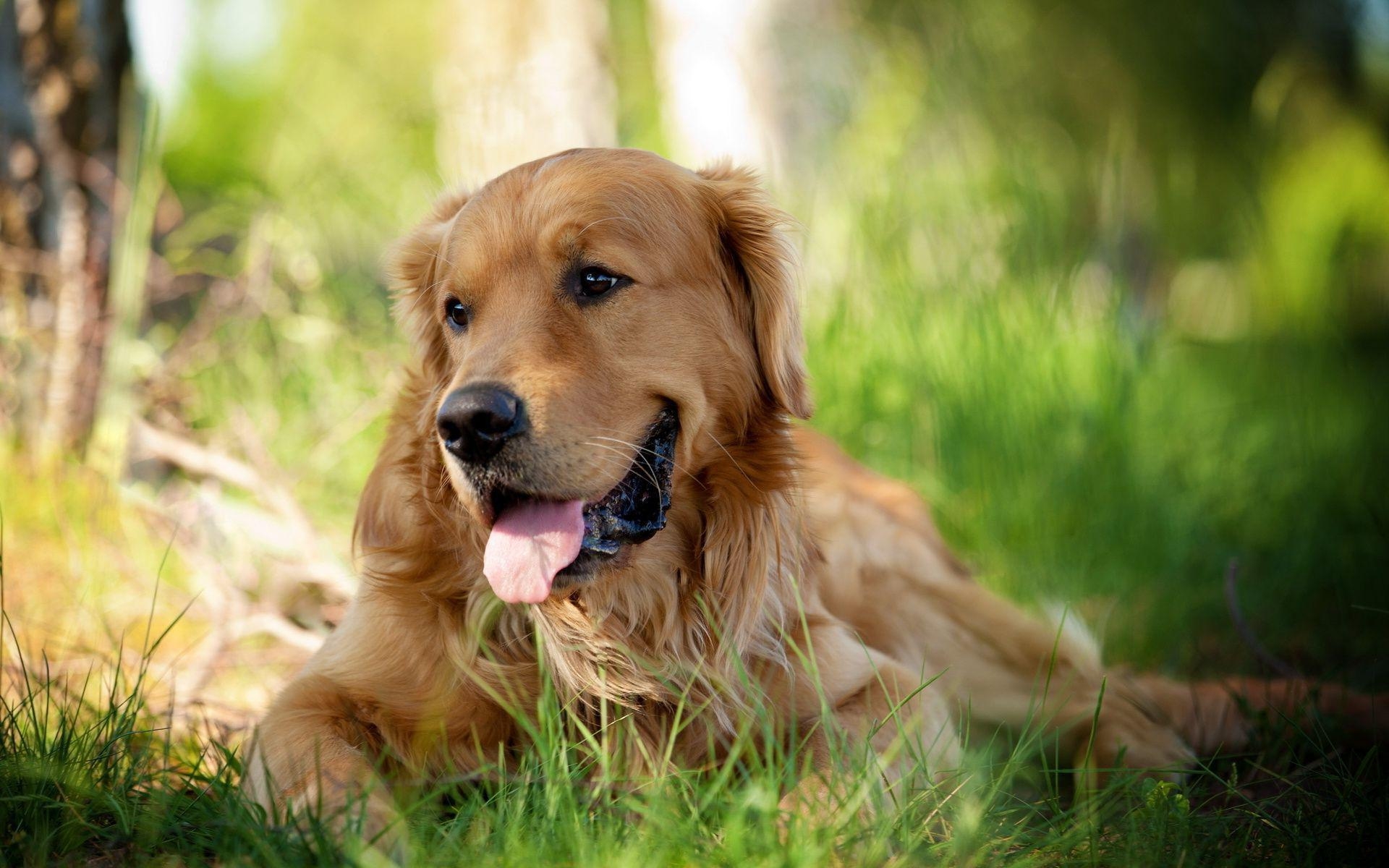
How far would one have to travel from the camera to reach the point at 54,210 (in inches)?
165

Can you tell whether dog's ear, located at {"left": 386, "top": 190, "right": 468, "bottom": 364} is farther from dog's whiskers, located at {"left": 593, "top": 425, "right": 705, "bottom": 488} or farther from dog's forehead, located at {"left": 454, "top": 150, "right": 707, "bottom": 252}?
dog's whiskers, located at {"left": 593, "top": 425, "right": 705, "bottom": 488}

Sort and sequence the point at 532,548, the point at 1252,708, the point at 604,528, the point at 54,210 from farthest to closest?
the point at 54,210 → the point at 1252,708 → the point at 604,528 → the point at 532,548

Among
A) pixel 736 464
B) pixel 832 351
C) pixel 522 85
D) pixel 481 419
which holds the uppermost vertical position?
pixel 522 85

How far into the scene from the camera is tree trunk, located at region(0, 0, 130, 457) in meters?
4.07

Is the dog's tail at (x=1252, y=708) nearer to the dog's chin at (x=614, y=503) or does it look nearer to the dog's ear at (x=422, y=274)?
the dog's chin at (x=614, y=503)

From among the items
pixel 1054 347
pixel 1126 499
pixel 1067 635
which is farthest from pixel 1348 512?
pixel 1067 635

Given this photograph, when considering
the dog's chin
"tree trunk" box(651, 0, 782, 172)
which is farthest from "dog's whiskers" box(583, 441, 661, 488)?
"tree trunk" box(651, 0, 782, 172)

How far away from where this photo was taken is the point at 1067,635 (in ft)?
10.1

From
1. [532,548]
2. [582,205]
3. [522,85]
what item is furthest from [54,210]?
[532,548]

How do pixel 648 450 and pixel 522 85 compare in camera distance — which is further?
pixel 522 85

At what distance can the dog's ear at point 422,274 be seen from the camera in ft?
8.64

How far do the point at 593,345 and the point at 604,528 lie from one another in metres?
0.38

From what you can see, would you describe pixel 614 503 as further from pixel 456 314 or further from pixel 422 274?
pixel 422 274

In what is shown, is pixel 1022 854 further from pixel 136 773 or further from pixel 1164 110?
pixel 1164 110
